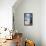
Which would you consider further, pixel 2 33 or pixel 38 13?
pixel 38 13

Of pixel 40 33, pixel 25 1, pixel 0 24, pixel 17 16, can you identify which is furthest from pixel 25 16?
pixel 0 24

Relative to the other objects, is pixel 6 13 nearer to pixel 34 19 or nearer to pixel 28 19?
pixel 28 19

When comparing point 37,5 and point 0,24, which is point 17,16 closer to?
point 37,5

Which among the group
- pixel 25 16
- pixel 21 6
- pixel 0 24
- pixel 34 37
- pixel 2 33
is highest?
pixel 21 6

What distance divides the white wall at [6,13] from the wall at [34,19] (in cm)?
128

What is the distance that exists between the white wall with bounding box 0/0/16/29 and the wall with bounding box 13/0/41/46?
1278 mm

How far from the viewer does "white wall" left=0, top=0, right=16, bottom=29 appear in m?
3.92

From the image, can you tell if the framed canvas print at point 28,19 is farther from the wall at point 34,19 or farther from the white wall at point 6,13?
the white wall at point 6,13

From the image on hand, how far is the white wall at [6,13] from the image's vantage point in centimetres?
392

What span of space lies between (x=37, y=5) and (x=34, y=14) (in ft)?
1.44

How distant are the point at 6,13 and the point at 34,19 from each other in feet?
5.63

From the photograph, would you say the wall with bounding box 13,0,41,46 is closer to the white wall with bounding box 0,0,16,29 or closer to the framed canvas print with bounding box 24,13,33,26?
the framed canvas print with bounding box 24,13,33,26

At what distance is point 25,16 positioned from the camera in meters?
5.24

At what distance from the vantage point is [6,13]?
13.0 feet
